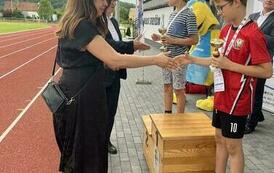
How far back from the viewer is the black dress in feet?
10.9

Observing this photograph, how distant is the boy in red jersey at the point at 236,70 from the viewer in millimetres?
3355

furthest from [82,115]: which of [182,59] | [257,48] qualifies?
[257,48]

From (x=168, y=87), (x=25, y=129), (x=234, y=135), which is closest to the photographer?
(x=234, y=135)

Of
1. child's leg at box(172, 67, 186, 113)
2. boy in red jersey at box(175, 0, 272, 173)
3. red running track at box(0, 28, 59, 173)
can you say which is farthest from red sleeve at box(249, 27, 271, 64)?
red running track at box(0, 28, 59, 173)

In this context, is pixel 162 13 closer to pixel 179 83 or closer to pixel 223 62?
pixel 179 83

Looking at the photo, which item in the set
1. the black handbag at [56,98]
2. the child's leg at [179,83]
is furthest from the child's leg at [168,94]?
the black handbag at [56,98]

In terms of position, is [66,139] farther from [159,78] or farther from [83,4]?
[159,78]

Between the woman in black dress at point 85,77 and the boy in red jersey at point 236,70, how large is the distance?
50 centimetres

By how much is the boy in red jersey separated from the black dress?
0.84 m

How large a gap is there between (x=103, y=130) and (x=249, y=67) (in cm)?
130

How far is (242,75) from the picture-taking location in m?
3.44

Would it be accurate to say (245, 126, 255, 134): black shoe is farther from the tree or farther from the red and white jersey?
the tree

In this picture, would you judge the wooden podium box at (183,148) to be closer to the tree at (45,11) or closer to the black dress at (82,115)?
the black dress at (82,115)

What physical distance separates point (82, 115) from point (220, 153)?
1.40 meters
